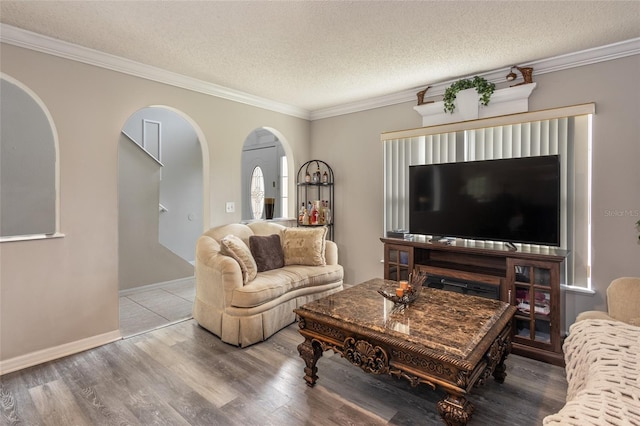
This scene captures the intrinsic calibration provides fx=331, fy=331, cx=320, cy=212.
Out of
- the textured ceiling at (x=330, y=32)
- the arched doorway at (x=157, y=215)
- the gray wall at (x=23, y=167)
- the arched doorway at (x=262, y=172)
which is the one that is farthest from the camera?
the arched doorway at (x=262, y=172)

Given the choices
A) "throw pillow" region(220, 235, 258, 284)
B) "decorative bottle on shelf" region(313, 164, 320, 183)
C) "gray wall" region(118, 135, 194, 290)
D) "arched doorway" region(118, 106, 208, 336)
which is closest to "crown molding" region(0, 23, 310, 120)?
"arched doorway" region(118, 106, 208, 336)

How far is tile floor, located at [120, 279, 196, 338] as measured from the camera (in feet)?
11.0

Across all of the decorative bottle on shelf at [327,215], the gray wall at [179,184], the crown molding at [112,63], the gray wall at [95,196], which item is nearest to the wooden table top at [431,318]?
the gray wall at [95,196]

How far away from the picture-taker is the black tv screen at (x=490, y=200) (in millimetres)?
2791

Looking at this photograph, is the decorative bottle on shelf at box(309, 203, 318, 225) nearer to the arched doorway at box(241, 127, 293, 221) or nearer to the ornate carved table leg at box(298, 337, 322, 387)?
the arched doorway at box(241, 127, 293, 221)

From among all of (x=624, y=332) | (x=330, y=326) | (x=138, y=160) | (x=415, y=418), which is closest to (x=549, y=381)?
(x=624, y=332)

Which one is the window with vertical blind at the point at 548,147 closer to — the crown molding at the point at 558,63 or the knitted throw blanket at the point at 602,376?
the crown molding at the point at 558,63

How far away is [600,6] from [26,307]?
462 cm

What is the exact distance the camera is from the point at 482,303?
2.32 m

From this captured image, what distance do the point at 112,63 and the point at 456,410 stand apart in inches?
144

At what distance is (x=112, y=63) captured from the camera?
2.95 metres

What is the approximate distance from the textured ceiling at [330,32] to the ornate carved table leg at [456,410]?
2.33 metres

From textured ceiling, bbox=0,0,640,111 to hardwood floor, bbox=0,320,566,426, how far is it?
2.53 m

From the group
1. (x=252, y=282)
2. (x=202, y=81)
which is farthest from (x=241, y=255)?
(x=202, y=81)
